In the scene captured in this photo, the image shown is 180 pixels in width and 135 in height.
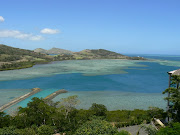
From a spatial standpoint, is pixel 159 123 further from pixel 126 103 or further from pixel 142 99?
pixel 142 99

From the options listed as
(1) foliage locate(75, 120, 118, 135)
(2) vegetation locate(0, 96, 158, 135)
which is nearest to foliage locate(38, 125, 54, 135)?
(2) vegetation locate(0, 96, 158, 135)

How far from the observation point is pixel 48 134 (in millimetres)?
16812

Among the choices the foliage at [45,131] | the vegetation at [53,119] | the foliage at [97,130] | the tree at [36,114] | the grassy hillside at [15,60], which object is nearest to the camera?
the foliage at [97,130]

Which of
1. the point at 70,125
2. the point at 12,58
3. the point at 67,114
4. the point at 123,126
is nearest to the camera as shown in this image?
the point at 70,125

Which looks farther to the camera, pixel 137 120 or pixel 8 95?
pixel 8 95

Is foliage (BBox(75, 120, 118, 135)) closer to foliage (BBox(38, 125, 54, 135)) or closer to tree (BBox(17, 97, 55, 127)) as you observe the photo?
foliage (BBox(38, 125, 54, 135))

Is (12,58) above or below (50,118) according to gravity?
above

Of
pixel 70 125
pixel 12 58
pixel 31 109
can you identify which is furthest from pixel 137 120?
pixel 12 58

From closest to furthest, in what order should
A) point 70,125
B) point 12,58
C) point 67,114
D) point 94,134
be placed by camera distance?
1. point 94,134
2. point 70,125
3. point 67,114
4. point 12,58

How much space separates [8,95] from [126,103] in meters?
30.7

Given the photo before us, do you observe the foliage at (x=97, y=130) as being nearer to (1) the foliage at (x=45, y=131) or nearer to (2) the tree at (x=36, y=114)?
(1) the foliage at (x=45, y=131)

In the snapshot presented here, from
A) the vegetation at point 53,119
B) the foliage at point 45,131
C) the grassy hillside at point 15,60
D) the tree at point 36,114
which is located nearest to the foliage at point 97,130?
the vegetation at point 53,119

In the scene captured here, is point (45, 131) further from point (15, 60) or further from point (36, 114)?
point (15, 60)

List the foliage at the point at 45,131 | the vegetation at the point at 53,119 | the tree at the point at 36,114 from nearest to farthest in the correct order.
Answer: the foliage at the point at 45,131
the vegetation at the point at 53,119
the tree at the point at 36,114
